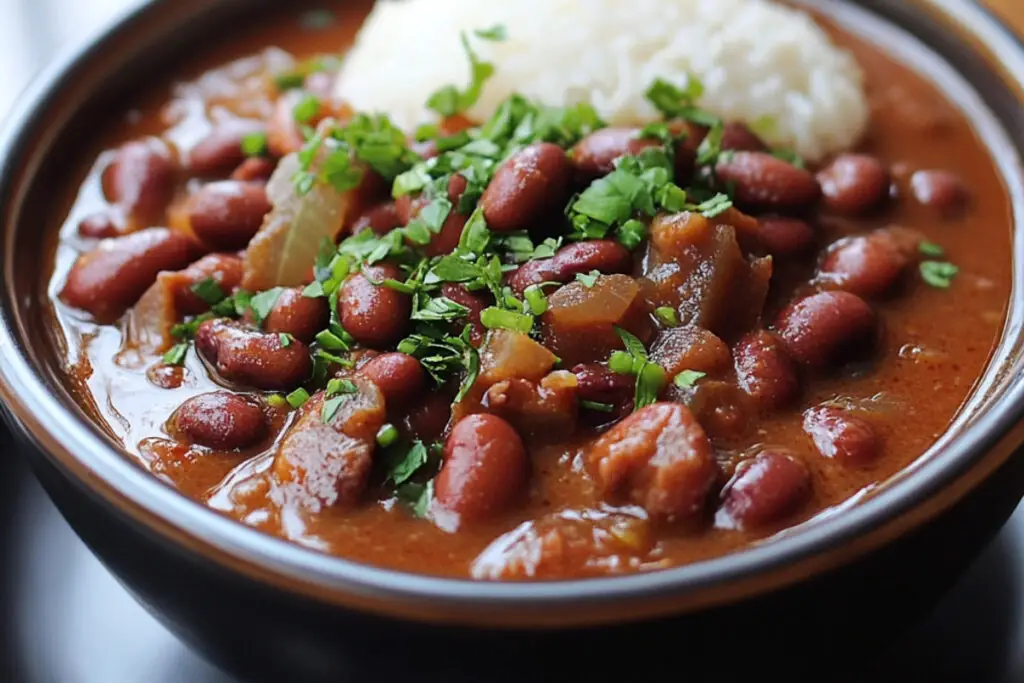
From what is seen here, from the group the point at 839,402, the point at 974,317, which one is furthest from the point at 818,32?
the point at 839,402

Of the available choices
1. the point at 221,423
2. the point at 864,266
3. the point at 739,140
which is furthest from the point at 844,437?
the point at 221,423

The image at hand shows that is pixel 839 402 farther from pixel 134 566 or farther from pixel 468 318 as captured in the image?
pixel 134 566

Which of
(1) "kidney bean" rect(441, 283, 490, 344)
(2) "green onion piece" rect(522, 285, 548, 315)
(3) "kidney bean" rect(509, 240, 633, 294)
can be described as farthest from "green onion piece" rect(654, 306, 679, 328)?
(1) "kidney bean" rect(441, 283, 490, 344)

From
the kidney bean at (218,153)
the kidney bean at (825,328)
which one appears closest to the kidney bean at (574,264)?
the kidney bean at (825,328)

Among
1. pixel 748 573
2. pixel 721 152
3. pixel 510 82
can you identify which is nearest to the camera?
pixel 748 573

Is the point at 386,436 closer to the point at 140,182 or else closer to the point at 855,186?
the point at 140,182
